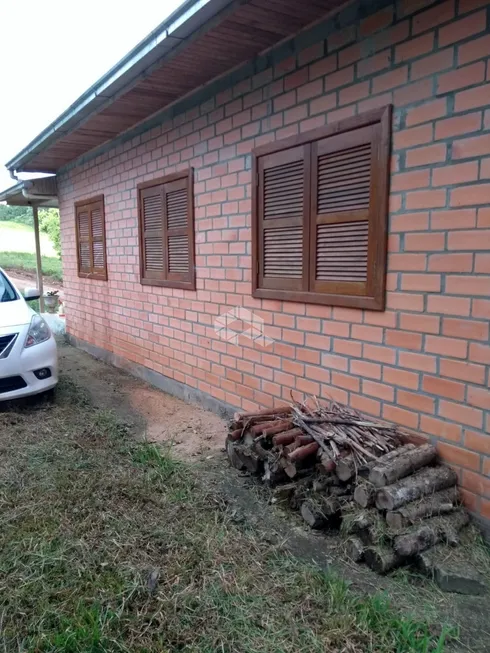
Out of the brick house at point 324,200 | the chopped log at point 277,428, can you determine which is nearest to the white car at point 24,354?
the brick house at point 324,200

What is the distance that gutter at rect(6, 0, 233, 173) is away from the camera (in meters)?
3.21

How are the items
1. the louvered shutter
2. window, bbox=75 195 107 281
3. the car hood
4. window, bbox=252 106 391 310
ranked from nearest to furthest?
window, bbox=252 106 391 310 < the louvered shutter < the car hood < window, bbox=75 195 107 281

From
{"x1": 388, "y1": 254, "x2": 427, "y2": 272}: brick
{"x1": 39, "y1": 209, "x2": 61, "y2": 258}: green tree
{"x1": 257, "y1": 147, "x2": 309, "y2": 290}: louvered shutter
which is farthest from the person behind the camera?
{"x1": 39, "y1": 209, "x2": 61, "y2": 258}: green tree

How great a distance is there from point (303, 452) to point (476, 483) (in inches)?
39.2

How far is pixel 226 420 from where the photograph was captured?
16.0 feet

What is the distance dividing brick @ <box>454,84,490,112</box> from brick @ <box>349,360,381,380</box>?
1.62 m

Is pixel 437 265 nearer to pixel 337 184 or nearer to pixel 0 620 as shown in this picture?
pixel 337 184

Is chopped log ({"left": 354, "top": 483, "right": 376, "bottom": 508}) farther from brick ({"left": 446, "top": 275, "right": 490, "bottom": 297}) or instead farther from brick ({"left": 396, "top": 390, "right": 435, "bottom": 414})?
brick ({"left": 446, "top": 275, "right": 490, "bottom": 297})

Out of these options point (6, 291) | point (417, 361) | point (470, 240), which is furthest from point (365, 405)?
point (6, 291)

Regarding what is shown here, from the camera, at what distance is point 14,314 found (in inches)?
205

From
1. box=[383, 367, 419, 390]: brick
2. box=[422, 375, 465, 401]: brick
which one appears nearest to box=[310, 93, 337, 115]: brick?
box=[383, 367, 419, 390]: brick

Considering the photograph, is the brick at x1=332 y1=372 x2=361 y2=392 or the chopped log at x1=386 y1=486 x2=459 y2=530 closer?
the chopped log at x1=386 y1=486 x2=459 y2=530

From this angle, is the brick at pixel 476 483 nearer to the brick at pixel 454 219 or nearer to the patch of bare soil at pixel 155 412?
the brick at pixel 454 219

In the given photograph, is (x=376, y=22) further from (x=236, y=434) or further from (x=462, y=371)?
(x=236, y=434)
